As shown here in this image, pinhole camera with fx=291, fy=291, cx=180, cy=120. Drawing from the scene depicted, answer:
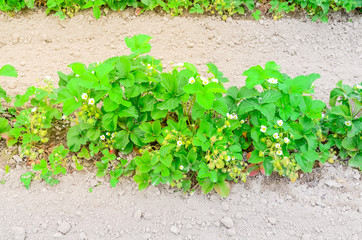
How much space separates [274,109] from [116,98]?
1.21m

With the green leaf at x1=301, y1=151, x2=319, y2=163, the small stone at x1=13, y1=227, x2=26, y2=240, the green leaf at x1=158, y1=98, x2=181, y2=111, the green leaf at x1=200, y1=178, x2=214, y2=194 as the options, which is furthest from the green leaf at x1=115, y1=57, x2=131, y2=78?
the green leaf at x1=301, y1=151, x2=319, y2=163

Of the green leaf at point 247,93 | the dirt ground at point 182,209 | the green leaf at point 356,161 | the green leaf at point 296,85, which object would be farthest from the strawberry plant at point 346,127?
the green leaf at point 247,93

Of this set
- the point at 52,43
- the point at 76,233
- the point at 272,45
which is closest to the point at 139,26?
the point at 52,43

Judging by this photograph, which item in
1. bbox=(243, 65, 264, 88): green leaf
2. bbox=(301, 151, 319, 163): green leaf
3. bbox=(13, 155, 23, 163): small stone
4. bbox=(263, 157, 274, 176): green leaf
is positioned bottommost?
bbox=(13, 155, 23, 163): small stone

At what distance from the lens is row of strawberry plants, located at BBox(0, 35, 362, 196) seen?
7.27 ft

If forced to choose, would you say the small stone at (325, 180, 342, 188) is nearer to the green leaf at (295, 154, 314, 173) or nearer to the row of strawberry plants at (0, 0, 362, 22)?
the green leaf at (295, 154, 314, 173)

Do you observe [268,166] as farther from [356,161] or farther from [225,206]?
[356,161]

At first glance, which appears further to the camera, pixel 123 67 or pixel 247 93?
pixel 247 93

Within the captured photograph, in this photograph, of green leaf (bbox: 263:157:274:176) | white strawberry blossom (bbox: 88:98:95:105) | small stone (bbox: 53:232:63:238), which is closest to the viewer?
white strawberry blossom (bbox: 88:98:95:105)

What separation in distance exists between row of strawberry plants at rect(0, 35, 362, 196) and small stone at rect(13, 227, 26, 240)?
1.31 ft

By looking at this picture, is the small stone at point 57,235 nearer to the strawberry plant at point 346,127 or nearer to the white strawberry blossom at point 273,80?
the white strawberry blossom at point 273,80

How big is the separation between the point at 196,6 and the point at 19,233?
11.0 ft

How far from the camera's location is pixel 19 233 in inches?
89.7

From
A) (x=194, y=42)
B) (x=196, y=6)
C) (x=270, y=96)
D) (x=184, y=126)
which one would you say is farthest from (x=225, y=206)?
(x=196, y=6)
